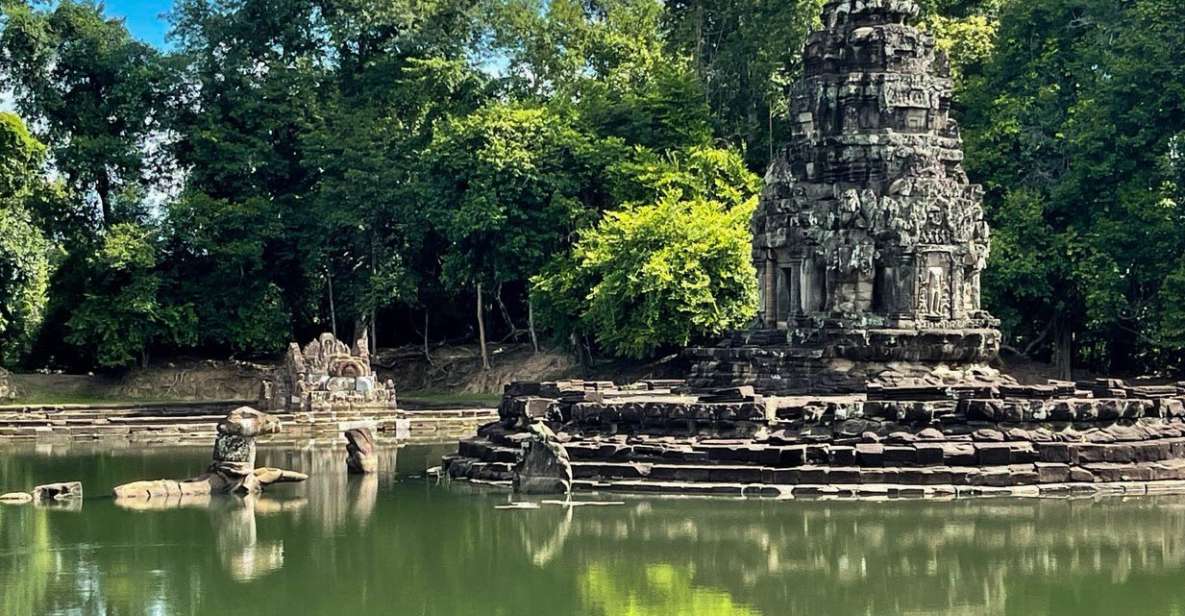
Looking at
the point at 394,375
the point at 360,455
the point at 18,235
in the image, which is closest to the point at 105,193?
the point at 18,235

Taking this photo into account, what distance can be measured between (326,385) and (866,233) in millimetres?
15794

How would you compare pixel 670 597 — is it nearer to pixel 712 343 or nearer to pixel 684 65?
pixel 712 343

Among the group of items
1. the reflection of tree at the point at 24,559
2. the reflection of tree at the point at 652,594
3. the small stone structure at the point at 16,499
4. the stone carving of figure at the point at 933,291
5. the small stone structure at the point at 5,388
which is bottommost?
the reflection of tree at the point at 652,594

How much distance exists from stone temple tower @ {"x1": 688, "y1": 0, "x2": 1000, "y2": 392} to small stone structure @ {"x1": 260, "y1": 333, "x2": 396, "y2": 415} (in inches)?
436

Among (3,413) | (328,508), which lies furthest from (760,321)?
(3,413)

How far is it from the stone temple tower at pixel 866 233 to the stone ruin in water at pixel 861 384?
36mm

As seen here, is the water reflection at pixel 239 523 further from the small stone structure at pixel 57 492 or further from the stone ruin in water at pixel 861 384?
the stone ruin in water at pixel 861 384

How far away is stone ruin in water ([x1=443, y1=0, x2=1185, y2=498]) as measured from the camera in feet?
67.7

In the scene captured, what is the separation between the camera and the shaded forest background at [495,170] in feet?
124

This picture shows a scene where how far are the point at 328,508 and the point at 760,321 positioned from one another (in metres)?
11.1

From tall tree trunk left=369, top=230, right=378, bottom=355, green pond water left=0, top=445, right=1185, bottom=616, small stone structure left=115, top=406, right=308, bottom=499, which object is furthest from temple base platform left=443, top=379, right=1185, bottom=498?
tall tree trunk left=369, top=230, right=378, bottom=355

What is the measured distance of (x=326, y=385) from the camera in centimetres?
3766

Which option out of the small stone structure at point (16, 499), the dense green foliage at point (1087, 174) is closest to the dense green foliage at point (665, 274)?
the dense green foliage at point (1087, 174)

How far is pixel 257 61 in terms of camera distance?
49469 millimetres
